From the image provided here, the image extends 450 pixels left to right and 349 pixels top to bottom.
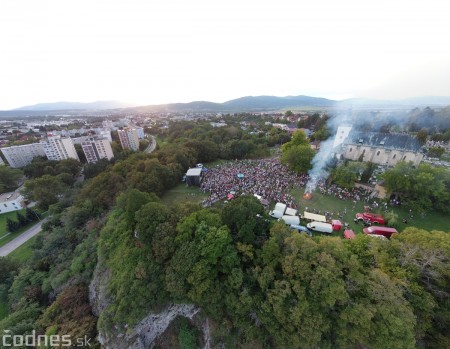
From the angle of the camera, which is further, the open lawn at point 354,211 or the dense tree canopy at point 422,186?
the dense tree canopy at point 422,186

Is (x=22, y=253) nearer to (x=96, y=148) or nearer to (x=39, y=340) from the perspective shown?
(x=39, y=340)

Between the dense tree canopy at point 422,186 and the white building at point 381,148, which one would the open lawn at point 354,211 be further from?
the white building at point 381,148

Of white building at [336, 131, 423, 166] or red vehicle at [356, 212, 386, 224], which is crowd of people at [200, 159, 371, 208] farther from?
white building at [336, 131, 423, 166]

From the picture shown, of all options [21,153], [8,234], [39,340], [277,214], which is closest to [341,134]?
[277,214]

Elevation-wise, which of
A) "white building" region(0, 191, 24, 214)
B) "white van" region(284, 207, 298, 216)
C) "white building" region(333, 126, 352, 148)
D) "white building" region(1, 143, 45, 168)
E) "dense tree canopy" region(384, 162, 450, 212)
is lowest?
"white building" region(0, 191, 24, 214)

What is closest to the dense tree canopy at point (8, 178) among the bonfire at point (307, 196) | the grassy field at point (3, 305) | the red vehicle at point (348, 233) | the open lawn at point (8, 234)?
the open lawn at point (8, 234)

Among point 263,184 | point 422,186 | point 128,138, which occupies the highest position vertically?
point 422,186

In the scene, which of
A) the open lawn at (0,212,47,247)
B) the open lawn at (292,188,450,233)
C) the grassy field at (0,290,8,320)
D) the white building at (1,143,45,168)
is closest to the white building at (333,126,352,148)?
the open lawn at (292,188,450,233)
